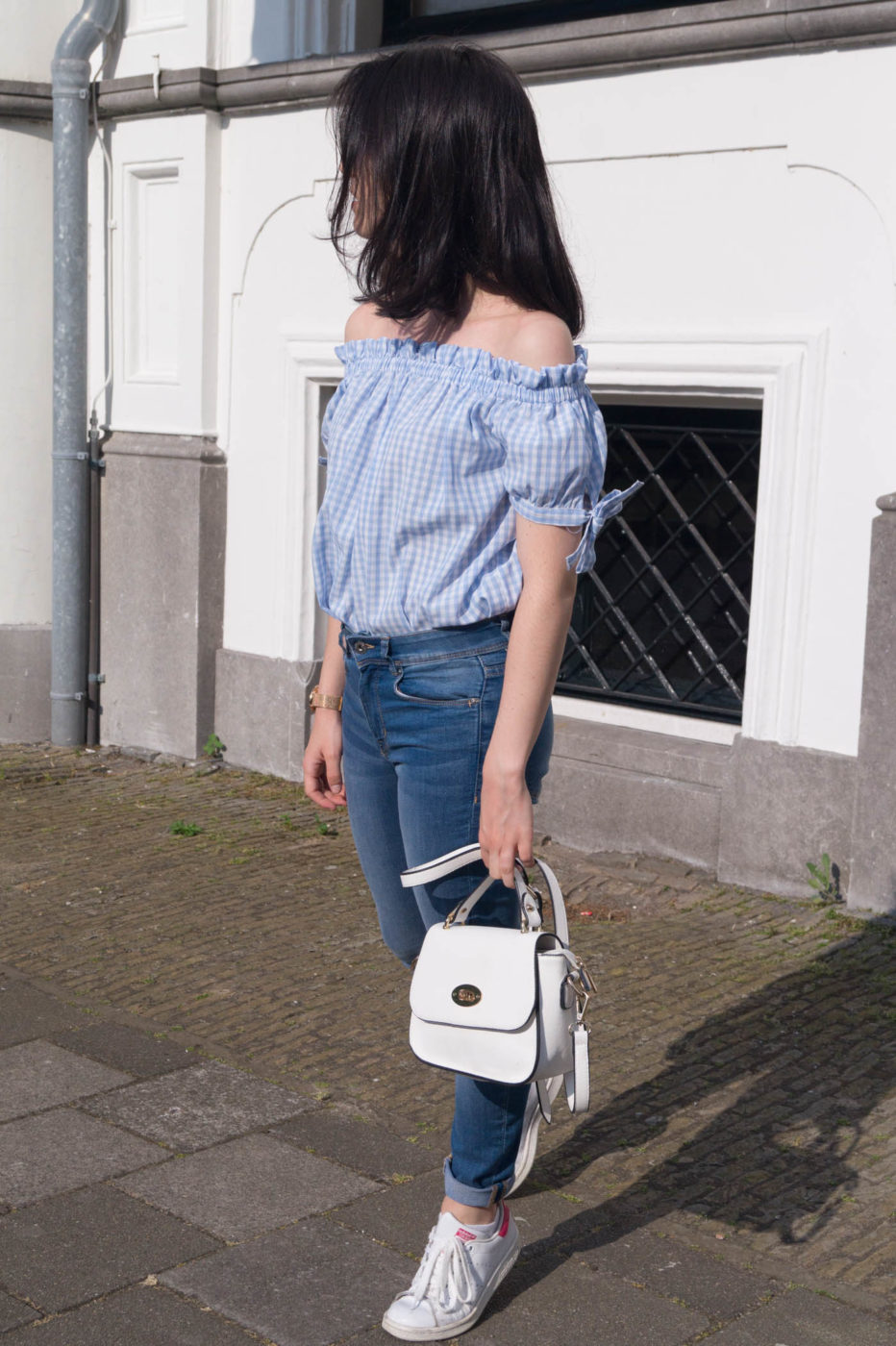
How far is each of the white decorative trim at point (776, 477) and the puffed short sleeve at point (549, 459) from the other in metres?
3.13

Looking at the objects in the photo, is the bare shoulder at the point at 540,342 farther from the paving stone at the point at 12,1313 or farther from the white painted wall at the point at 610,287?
the white painted wall at the point at 610,287

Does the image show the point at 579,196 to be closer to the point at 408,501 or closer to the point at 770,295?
the point at 770,295

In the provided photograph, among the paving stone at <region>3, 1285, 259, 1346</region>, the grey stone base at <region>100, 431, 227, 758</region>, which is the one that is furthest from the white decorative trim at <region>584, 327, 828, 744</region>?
the paving stone at <region>3, 1285, 259, 1346</region>

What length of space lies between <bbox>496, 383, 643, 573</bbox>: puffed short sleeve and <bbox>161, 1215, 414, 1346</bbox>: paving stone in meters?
1.43

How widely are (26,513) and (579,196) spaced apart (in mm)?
3442

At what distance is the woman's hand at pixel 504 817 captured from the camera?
2.50 m

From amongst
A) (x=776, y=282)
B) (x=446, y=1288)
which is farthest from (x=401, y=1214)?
(x=776, y=282)

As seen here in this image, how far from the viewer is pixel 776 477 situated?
5.57 metres

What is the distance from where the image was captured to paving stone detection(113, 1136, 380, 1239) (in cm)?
324

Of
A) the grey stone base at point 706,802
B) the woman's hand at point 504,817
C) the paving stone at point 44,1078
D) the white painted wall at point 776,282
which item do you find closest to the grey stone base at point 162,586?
the grey stone base at point 706,802

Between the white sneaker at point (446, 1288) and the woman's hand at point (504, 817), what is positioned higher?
the woman's hand at point (504, 817)

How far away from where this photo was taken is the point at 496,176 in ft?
8.38

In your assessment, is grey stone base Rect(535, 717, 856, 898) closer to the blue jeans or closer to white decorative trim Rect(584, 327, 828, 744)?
white decorative trim Rect(584, 327, 828, 744)

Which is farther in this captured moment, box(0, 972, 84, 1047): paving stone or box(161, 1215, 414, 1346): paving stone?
box(0, 972, 84, 1047): paving stone
